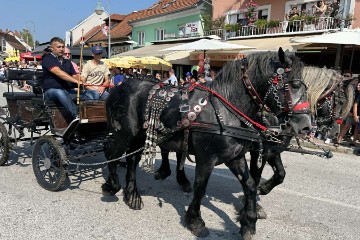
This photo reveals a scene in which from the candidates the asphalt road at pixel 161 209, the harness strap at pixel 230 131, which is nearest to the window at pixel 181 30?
the asphalt road at pixel 161 209

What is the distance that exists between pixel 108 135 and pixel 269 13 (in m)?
13.3

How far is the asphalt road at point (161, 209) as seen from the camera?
3.51 m

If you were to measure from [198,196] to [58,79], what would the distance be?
114 inches

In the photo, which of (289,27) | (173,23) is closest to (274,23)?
(289,27)

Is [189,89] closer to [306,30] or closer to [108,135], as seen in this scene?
[108,135]

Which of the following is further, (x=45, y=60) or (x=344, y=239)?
(x=45, y=60)

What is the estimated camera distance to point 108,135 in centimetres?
503

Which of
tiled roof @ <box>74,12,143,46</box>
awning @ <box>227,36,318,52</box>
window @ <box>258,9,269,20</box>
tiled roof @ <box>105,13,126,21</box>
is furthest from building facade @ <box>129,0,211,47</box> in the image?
tiled roof @ <box>105,13,126,21</box>

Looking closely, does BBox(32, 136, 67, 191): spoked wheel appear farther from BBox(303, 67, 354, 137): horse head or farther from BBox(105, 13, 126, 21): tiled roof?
BBox(105, 13, 126, 21): tiled roof

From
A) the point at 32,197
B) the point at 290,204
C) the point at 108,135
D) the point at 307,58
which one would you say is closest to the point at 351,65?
the point at 307,58

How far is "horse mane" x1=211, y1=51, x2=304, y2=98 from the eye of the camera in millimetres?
3148

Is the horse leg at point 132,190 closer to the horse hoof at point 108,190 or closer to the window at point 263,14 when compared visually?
the horse hoof at point 108,190

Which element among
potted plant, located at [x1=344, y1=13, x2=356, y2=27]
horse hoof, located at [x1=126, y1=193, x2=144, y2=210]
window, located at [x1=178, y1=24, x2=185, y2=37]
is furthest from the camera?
window, located at [x1=178, y1=24, x2=185, y2=37]

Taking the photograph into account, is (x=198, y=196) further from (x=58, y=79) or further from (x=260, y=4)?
(x=260, y=4)
